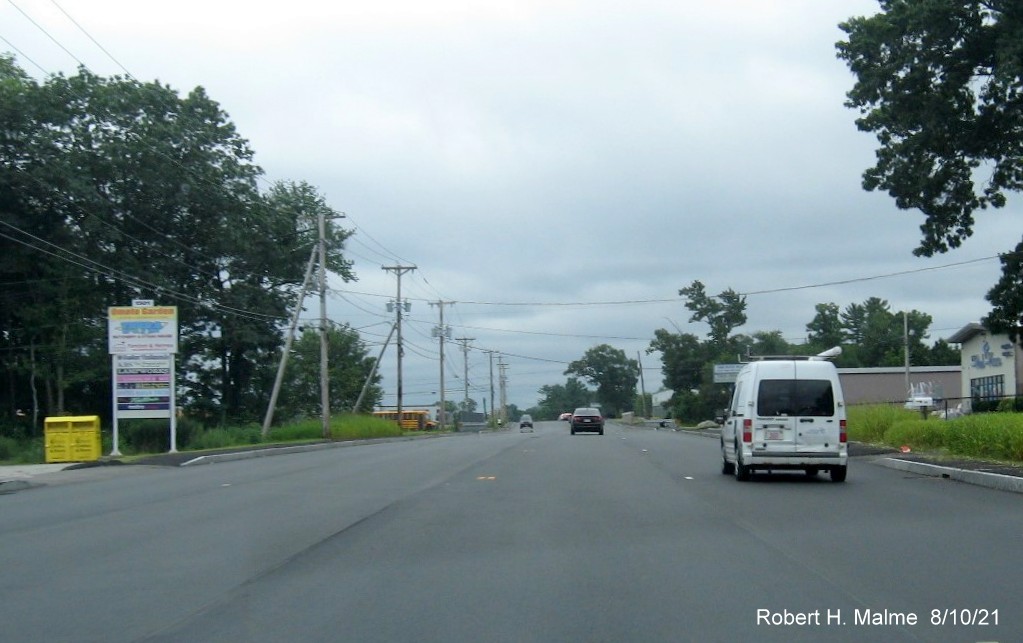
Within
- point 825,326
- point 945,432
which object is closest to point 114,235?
point 945,432

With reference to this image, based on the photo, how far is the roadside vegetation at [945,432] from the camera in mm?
21750

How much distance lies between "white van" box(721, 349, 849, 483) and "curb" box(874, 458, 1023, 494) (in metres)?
2.15

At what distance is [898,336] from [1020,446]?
94.0 metres

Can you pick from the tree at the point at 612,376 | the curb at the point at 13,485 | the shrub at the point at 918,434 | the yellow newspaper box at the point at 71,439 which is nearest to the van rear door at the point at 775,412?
the shrub at the point at 918,434

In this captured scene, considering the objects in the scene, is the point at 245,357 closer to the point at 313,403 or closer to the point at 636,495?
the point at 313,403

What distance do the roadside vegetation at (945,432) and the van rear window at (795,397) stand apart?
448 cm

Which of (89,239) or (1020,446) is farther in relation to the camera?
(89,239)

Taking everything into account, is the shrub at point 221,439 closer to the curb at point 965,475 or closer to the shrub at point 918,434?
the shrub at point 918,434

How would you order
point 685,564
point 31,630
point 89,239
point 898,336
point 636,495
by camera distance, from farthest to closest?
point 898,336 → point 89,239 → point 636,495 → point 685,564 → point 31,630

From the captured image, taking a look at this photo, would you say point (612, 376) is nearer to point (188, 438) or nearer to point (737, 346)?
point (737, 346)

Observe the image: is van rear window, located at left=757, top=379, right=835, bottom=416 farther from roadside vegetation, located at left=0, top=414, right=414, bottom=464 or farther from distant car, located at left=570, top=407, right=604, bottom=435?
distant car, located at left=570, top=407, right=604, bottom=435

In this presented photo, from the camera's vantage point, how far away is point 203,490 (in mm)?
19406

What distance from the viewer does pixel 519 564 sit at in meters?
10.3

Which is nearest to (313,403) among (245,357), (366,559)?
(245,357)
